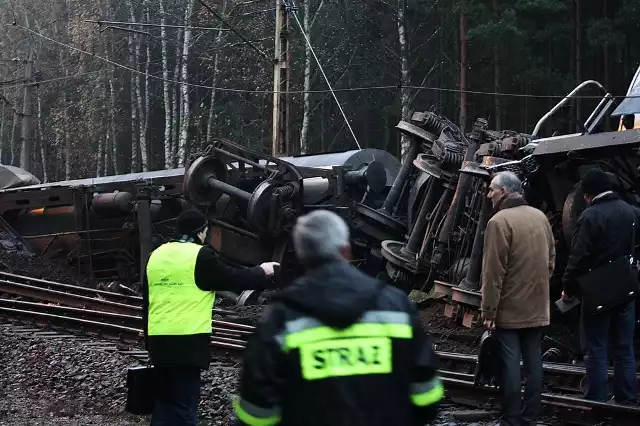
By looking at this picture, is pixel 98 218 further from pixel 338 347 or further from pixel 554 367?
pixel 338 347

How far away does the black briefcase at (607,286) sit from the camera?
6.26m

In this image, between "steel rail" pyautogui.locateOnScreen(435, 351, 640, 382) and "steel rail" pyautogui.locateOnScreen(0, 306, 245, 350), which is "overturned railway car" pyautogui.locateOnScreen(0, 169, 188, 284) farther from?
"steel rail" pyautogui.locateOnScreen(435, 351, 640, 382)

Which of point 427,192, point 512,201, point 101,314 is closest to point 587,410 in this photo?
point 512,201

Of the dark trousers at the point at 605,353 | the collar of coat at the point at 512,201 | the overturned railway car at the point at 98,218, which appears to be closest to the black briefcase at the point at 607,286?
the dark trousers at the point at 605,353

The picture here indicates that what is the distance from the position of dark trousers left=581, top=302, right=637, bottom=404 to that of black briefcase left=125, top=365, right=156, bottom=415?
3.06m

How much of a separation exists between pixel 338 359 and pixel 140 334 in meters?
7.66

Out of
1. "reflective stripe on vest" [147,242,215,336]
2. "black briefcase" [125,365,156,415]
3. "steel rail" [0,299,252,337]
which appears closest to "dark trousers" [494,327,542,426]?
"reflective stripe on vest" [147,242,215,336]

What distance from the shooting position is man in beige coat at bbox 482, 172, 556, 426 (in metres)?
5.62

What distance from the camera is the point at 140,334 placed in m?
10.1

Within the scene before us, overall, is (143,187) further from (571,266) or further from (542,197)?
(571,266)

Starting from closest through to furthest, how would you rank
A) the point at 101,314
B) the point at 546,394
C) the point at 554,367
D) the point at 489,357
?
1. the point at 489,357
2. the point at 546,394
3. the point at 554,367
4. the point at 101,314

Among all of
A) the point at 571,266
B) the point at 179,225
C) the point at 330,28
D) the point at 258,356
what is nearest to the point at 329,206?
the point at 571,266

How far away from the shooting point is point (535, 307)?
5660 millimetres

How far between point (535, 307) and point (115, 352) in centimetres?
500
